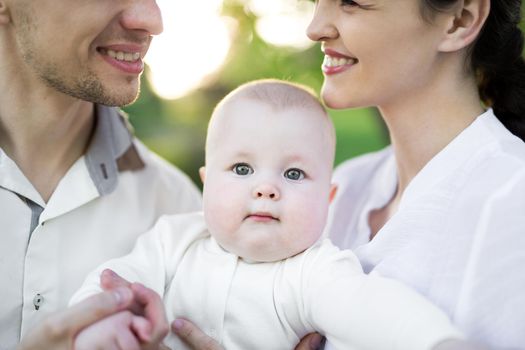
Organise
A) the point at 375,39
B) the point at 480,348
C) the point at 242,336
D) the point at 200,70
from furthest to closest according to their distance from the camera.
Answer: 1. the point at 200,70
2. the point at 375,39
3. the point at 242,336
4. the point at 480,348

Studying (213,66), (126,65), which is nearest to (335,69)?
(126,65)

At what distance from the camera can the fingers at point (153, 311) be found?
75.3 inches

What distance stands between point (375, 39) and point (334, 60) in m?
0.22

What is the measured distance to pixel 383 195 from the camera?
298 cm

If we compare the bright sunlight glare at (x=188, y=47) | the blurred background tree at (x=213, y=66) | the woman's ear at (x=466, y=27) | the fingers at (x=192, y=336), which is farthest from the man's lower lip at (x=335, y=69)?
the bright sunlight glare at (x=188, y=47)

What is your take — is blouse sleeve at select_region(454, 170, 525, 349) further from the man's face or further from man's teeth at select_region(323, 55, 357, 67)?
the man's face

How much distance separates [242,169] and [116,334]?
74 cm

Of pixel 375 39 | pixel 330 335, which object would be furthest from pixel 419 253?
pixel 375 39

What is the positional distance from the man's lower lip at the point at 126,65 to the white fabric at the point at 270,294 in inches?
27.0

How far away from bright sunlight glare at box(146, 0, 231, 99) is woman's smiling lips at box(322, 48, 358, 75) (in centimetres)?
518

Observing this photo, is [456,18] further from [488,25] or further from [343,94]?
[343,94]

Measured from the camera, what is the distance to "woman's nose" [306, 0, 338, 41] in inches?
99.9

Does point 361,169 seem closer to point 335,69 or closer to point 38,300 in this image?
point 335,69

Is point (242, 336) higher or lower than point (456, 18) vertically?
lower
